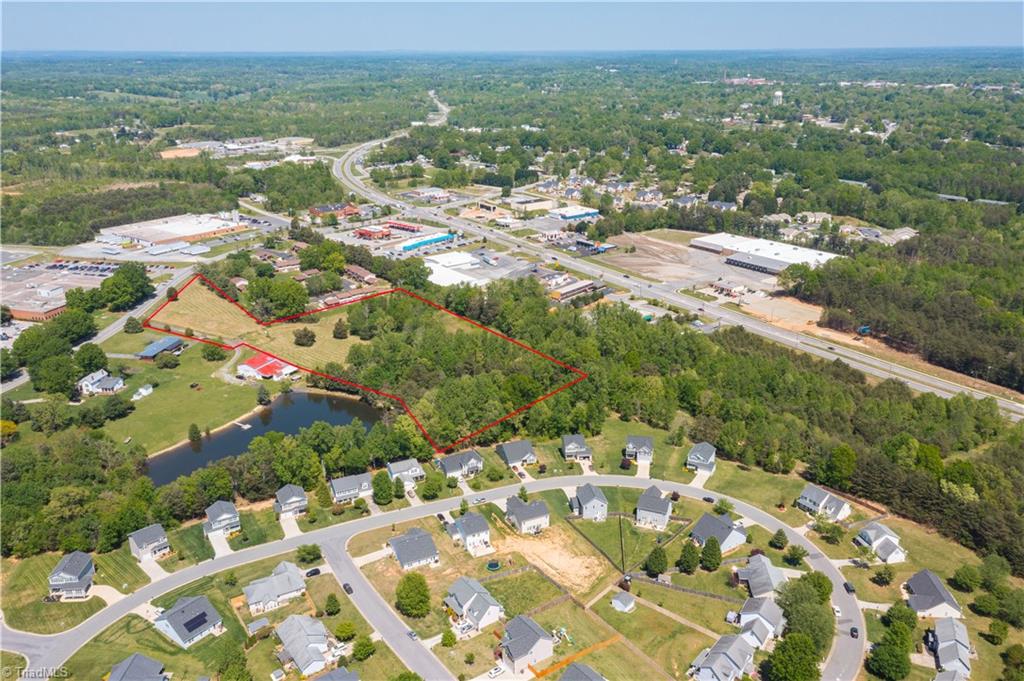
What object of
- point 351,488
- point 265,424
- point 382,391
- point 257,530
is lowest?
point 265,424

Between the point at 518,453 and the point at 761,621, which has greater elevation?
the point at 761,621

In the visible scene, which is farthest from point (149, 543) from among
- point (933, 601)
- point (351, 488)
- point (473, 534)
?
point (933, 601)

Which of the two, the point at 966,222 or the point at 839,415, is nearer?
the point at 839,415

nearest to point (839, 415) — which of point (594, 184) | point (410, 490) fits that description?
point (410, 490)

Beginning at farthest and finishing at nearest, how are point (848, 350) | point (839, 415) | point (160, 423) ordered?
point (848, 350) < point (160, 423) < point (839, 415)

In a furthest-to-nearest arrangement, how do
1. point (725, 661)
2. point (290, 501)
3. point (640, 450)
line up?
point (640, 450) → point (290, 501) → point (725, 661)

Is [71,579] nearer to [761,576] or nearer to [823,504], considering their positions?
[761,576]

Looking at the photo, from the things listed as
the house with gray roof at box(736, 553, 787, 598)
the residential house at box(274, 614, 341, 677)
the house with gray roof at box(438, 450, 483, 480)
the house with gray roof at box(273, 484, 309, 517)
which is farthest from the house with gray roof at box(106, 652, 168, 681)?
the house with gray roof at box(736, 553, 787, 598)

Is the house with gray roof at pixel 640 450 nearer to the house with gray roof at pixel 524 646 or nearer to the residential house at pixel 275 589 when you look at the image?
the house with gray roof at pixel 524 646

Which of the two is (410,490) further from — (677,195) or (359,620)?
(677,195)
